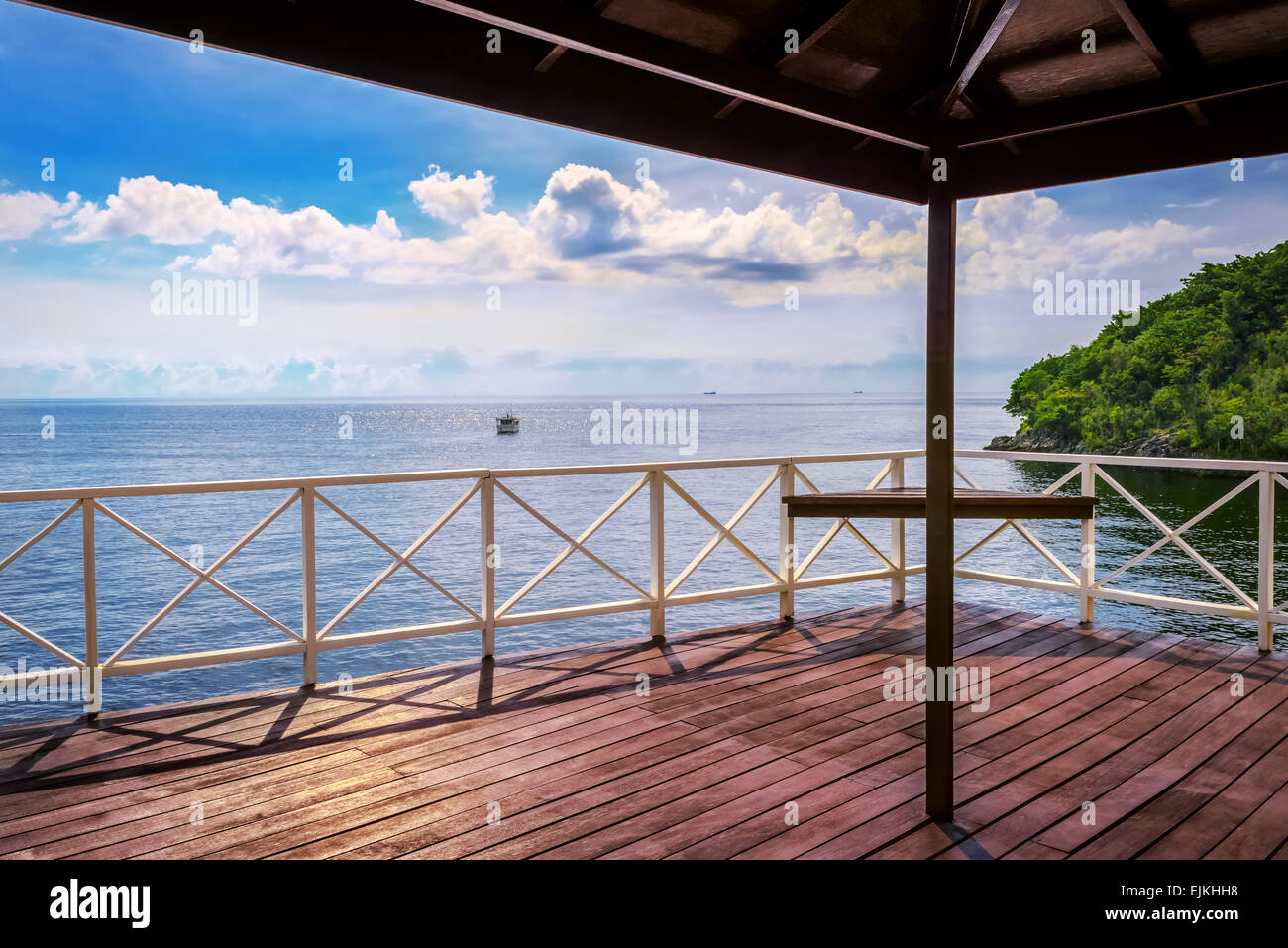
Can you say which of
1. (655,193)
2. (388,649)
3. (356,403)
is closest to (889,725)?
(388,649)

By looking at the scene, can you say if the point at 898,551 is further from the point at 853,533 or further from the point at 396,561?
the point at 396,561

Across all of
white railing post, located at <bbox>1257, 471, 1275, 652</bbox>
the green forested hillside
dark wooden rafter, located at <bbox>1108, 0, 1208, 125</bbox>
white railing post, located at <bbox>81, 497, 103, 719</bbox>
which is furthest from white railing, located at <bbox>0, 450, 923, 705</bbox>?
the green forested hillside

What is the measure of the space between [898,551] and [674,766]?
2912 mm

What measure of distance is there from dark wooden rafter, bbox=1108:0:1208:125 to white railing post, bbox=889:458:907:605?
3.01m

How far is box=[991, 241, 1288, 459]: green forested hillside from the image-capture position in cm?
2330

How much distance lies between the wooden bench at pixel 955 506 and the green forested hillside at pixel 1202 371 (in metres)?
23.9

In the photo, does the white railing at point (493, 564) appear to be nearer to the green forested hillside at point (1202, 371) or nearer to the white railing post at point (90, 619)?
the white railing post at point (90, 619)

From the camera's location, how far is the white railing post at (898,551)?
5340mm

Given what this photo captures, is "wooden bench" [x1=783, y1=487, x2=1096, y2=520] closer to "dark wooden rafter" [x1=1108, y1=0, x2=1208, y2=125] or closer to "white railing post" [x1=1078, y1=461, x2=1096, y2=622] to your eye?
"dark wooden rafter" [x1=1108, y1=0, x2=1208, y2=125]

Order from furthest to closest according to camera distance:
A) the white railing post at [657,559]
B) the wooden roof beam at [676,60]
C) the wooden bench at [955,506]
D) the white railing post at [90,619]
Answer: the white railing post at [657,559] → the white railing post at [90,619] → the wooden bench at [955,506] → the wooden roof beam at [676,60]

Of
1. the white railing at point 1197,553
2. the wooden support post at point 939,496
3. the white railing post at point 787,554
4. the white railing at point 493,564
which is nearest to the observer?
the wooden support post at point 939,496

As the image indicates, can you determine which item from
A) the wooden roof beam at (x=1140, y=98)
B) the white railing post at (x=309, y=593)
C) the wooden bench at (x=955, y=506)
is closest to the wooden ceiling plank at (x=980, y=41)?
the wooden roof beam at (x=1140, y=98)

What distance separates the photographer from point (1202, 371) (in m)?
24.3

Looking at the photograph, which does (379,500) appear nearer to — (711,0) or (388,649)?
(388,649)
